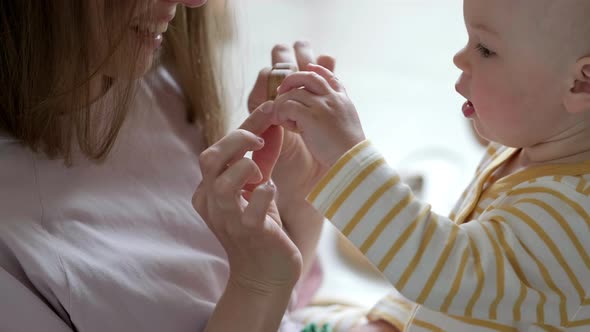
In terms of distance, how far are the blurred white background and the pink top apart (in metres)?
0.34

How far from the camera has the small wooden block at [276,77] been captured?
0.90 m

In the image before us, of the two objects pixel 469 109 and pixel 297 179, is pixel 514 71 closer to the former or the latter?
pixel 469 109

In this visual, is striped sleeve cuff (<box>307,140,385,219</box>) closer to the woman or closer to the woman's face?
the woman

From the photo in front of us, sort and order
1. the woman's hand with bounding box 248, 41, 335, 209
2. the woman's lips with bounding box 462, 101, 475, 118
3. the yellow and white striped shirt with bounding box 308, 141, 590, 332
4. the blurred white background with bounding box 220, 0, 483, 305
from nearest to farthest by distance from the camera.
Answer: the yellow and white striped shirt with bounding box 308, 141, 590, 332
the woman's lips with bounding box 462, 101, 475, 118
the woman's hand with bounding box 248, 41, 335, 209
the blurred white background with bounding box 220, 0, 483, 305

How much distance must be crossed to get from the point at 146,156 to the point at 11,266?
0.22 metres

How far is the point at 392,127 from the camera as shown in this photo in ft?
6.07

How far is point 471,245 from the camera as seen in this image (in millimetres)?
786

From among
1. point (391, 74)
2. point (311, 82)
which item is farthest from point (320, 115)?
point (391, 74)

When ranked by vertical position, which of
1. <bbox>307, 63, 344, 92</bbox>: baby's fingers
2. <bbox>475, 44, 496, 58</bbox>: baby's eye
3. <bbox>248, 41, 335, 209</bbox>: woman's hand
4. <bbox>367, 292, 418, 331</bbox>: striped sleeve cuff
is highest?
<bbox>475, 44, 496, 58</bbox>: baby's eye

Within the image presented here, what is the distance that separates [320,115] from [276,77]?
13 centimetres

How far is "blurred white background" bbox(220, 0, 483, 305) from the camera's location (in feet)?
5.14

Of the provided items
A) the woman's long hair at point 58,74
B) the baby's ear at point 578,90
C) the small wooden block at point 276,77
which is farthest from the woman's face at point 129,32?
the baby's ear at point 578,90

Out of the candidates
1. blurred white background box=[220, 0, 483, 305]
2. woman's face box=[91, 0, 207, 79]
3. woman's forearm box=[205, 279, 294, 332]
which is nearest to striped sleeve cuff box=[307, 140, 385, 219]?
woman's forearm box=[205, 279, 294, 332]

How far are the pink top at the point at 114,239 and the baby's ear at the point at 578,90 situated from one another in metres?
0.42
